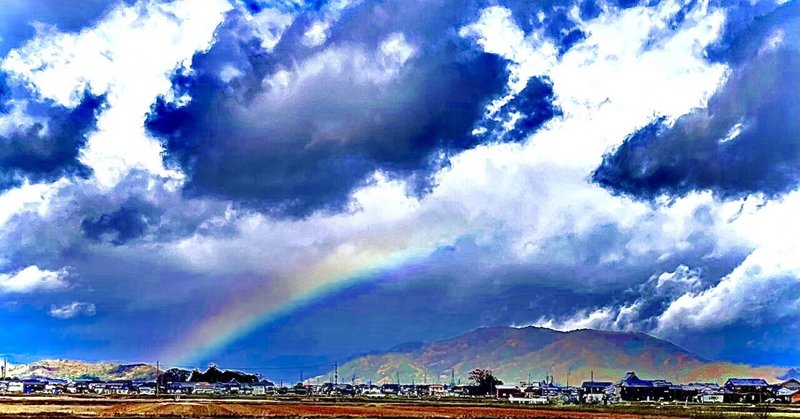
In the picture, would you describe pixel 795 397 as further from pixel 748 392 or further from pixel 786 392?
pixel 748 392

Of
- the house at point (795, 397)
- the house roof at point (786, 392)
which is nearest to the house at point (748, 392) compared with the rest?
the house roof at point (786, 392)

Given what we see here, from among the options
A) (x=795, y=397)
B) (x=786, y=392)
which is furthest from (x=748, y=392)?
(x=786, y=392)

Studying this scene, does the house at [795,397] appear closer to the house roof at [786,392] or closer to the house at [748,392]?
the house roof at [786,392]

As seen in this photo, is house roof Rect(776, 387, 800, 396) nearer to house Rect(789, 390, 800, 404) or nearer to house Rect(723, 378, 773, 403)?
house Rect(789, 390, 800, 404)

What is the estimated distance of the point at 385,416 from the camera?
292 ft

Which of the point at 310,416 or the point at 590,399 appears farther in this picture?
the point at 590,399

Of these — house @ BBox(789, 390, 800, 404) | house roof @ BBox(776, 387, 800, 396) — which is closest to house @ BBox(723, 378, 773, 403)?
house roof @ BBox(776, 387, 800, 396)

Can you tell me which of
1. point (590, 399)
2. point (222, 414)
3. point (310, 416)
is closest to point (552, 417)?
point (310, 416)

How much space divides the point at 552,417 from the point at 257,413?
31.4m

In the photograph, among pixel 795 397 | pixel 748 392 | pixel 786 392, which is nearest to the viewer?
pixel 748 392

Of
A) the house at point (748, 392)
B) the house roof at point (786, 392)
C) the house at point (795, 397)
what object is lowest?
the house at point (795, 397)

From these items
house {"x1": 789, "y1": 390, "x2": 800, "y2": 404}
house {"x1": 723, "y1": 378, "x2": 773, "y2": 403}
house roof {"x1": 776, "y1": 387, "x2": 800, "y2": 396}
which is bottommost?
house {"x1": 789, "y1": 390, "x2": 800, "y2": 404}

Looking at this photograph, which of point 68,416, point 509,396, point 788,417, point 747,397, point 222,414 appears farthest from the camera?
point 509,396

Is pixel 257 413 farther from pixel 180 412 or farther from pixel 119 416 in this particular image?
pixel 119 416
